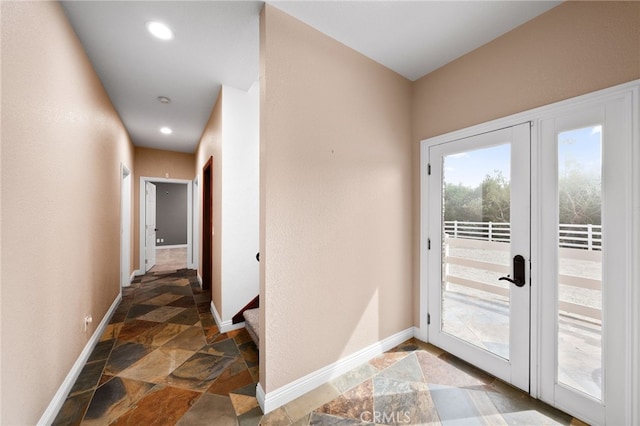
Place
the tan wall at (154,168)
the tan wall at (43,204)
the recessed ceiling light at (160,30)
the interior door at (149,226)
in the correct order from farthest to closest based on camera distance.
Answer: the interior door at (149,226) < the tan wall at (154,168) < the recessed ceiling light at (160,30) < the tan wall at (43,204)

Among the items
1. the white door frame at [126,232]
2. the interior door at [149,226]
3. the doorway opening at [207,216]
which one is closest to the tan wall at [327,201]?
the doorway opening at [207,216]

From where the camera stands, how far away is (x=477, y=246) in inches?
88.8

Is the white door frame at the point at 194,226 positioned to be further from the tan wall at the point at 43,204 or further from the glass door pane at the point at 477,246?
the glass door pane at the point at 477,246

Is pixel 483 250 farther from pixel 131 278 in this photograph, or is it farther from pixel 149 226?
pixel 149 226

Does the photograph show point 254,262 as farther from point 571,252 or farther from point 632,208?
point 632,208

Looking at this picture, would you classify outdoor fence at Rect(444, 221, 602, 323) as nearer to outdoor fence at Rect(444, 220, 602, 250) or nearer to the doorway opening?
outdoor fence at Rect(444, 220, 602, 250)

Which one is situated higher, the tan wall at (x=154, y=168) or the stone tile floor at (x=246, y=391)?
the tan wall at (x=154, y=168)

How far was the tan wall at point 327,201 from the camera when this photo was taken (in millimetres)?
1808

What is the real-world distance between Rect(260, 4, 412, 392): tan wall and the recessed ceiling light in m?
0.83

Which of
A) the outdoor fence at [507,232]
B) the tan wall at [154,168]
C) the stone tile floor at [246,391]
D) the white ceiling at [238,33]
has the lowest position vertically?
the stone tile floor at [246,391]

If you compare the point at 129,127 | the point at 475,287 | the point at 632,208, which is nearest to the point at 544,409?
the point at 475,287

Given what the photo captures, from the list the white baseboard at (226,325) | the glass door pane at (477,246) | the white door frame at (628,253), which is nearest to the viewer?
the white door frame at (628,253)

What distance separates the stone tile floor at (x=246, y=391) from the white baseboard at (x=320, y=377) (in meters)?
0.05

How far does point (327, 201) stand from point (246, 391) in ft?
5.13
